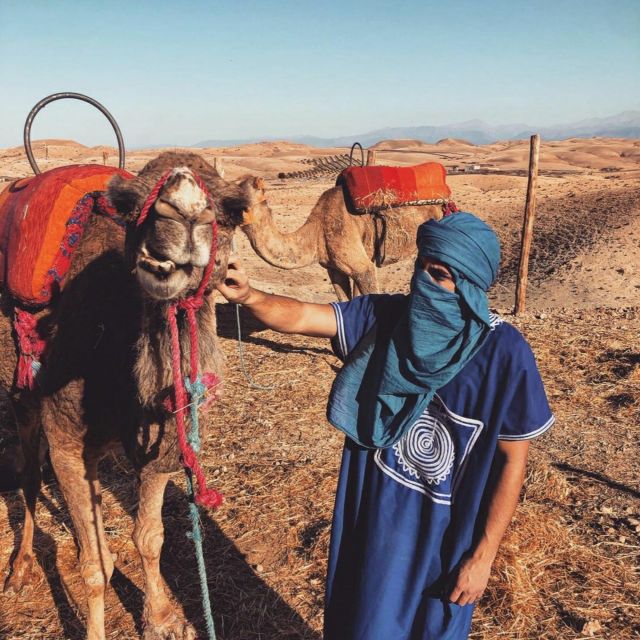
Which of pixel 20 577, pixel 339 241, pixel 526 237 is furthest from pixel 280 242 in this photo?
pixel 20 577

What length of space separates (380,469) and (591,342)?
641 centimetres

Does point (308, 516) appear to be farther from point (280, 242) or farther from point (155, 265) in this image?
point (280, 242)

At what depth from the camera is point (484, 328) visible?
2049 millimetres

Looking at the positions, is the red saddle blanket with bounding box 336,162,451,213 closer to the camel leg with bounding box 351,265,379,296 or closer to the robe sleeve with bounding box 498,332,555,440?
the camel leg with bounding box 351,265,379,296

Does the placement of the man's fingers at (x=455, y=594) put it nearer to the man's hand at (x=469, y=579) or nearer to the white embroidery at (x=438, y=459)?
the man's hand at (x=469, y=579)

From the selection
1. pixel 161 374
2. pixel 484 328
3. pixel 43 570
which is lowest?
pixel 43 570

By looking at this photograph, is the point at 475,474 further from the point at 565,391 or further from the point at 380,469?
the point at 565,391

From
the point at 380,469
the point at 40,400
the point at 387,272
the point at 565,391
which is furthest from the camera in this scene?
the point at 387,272

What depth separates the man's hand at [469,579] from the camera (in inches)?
81.7

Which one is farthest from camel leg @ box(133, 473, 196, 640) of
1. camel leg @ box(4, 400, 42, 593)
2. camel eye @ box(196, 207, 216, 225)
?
camel eye @ box(196, 207, 216, 225)

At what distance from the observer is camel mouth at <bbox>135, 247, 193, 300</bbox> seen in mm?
1886

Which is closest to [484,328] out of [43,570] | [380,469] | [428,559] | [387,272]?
[380,469]

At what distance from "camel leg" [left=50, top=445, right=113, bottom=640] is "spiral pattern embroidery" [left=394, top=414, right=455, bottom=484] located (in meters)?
1.61

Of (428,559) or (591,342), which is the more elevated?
(428,559)
